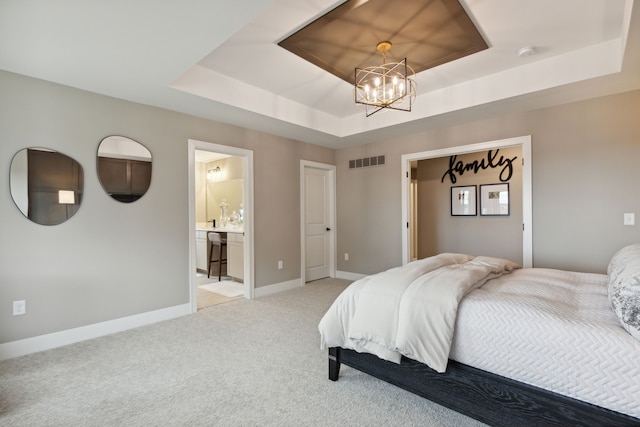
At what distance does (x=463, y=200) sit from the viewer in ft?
18.3

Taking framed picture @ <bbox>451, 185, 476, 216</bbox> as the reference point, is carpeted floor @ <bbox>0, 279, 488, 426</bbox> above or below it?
below

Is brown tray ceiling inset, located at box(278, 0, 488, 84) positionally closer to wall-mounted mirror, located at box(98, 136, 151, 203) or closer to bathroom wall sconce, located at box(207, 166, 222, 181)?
wall-mounted mirror, located at box(98, 136, 151, 203)

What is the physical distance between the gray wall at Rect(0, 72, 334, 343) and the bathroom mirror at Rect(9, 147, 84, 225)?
0.05m

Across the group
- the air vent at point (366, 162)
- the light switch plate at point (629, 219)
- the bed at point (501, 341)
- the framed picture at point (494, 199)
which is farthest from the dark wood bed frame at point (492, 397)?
the framed picture at point (494, 199)

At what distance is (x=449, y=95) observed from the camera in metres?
3.68

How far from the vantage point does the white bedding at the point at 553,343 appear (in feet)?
4.11

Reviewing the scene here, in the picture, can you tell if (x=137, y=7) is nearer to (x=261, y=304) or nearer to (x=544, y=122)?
(x=261, y=304)

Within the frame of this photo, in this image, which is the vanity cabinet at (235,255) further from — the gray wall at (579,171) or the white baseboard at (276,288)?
the gray wall at (579,171)

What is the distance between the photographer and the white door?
533 centimetres

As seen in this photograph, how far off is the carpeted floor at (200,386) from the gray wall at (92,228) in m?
0.37

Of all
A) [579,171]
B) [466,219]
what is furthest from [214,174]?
[579,171]

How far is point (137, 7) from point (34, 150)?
5.93ft

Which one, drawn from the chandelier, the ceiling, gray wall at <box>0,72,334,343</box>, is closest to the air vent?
the ceiling

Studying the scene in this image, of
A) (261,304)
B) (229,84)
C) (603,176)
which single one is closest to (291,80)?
(229,84)
